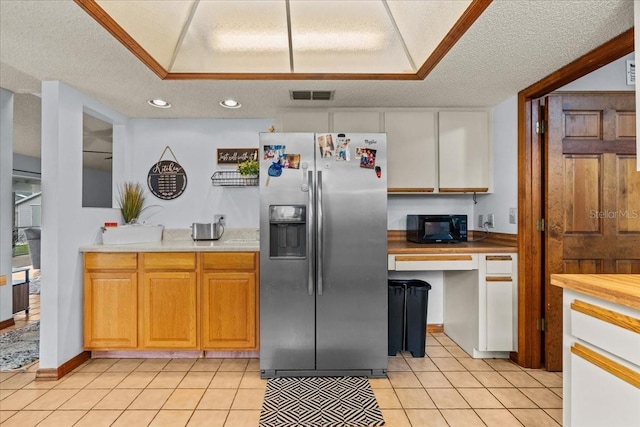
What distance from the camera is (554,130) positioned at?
2.68 meters

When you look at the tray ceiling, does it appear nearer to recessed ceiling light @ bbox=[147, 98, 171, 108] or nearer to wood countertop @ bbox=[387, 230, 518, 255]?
recessed ceiling light @ bbox=[147, 98, 171, 108]

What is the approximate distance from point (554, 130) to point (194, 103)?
2.87 metres

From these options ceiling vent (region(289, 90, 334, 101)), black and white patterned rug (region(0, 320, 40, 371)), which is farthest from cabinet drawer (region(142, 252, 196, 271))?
ceiling vent (region(289, 90, 334, 101))

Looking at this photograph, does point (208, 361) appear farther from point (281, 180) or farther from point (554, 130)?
point (554, 130)

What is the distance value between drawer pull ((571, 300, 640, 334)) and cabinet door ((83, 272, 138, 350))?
286 centimetres


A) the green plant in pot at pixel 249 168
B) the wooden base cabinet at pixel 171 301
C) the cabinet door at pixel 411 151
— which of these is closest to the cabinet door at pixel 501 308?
the cabinet door at pixel 411 151

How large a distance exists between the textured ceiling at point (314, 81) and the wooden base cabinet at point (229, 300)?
4.41ft

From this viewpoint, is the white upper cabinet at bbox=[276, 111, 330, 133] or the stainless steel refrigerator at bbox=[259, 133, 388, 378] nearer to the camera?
the stainless steel refrigerator at bbox=[259, 133, 388, 378]

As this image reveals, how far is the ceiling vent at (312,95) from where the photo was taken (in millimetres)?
2852

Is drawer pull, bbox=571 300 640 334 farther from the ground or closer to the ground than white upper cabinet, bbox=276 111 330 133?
closer to the ground

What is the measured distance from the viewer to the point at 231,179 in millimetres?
3533

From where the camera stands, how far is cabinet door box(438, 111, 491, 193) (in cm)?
323

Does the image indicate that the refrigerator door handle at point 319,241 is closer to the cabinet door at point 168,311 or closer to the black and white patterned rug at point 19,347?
the cabinet door at point 168,311

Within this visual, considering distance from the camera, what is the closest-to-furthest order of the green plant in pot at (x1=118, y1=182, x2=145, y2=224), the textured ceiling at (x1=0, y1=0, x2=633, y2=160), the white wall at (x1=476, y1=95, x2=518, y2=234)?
the textured ceiling at (x1=0, y1=0, x2=633, y2=160)
the white wall at (x1=476, y1=95, x2=518, y2=234)
the green plant in pot at (x1=118, y1=182, x2=145, y2=224)
